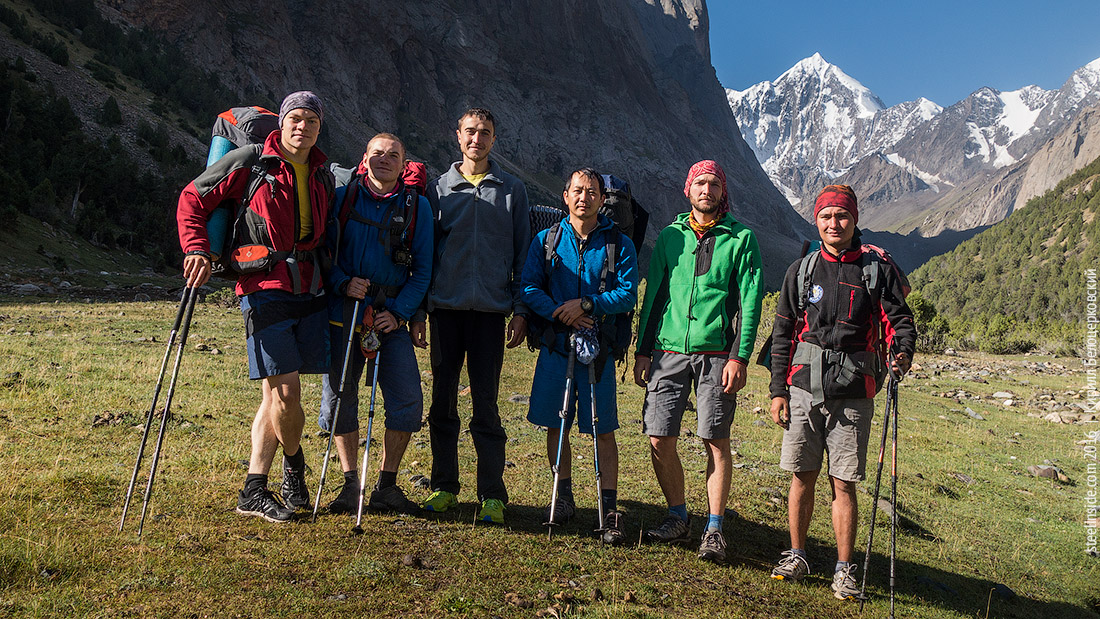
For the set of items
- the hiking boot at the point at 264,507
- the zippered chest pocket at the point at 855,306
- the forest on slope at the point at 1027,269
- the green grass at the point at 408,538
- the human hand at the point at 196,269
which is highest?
the forest on slope at the point at 1027,269

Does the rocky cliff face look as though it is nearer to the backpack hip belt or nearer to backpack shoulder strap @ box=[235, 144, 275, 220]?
backpack shoulder strap @ box=[235, 144, 275, 220]

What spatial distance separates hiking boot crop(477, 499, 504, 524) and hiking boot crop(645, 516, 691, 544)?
131 centimetres

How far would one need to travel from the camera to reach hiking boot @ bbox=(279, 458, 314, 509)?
16.9 ft

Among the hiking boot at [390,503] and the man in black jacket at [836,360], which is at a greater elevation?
the man in black jacket at [836,360]

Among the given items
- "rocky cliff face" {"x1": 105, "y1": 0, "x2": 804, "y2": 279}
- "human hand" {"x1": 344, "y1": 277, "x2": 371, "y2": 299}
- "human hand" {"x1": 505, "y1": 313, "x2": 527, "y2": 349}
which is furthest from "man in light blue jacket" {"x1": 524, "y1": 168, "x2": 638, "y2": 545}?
"rocky cliff face" {"x1": 105, "y1": 0, "x2": 804, "y2": 279}

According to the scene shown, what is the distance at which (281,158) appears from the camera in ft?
15.4

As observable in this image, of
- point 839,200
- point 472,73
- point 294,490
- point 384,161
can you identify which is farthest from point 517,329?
point 472,73

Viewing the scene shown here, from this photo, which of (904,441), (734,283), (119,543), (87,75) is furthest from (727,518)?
(87,75)

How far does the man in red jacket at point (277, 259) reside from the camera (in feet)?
14.8

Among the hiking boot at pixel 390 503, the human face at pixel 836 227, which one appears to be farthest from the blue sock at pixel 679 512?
the human face at pixel 836 227

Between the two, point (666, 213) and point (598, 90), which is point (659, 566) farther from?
point (598, 90)

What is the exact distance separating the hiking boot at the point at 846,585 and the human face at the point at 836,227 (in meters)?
2.48

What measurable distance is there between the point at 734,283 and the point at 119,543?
4917mm

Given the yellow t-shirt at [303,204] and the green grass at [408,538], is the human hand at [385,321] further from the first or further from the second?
the green grass at [408,538]
